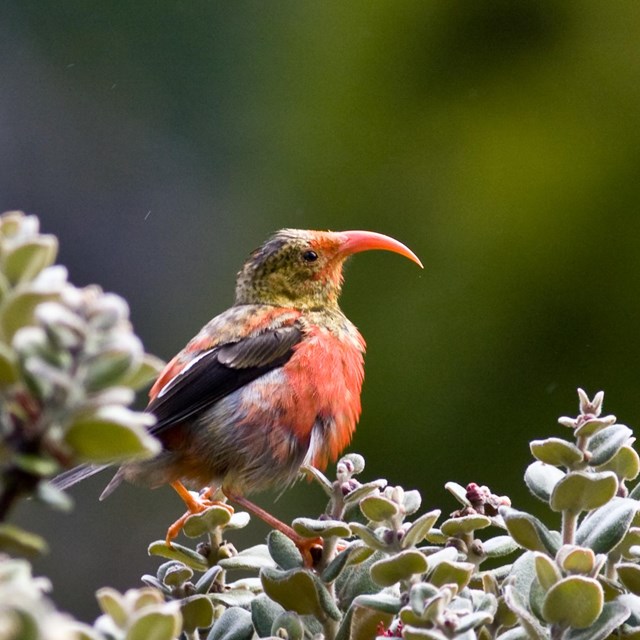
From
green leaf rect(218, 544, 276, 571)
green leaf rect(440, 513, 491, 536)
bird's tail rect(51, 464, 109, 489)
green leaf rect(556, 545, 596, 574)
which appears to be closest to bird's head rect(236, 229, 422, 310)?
bird's tail rect(51, 464, 109, 489)

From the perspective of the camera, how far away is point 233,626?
6.38 ft

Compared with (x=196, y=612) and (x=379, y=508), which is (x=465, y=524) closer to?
(x=379, y=508)

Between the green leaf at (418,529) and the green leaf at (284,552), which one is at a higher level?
the green leaf at (418,529)

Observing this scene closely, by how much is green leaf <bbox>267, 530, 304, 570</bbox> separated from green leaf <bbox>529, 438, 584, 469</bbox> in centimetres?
54

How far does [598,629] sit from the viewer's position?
165cm

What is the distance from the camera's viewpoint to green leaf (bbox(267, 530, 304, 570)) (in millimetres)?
2105

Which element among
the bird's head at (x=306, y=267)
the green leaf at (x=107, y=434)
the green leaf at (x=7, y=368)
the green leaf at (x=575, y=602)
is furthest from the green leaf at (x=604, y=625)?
the bird's head at (x=306, y=267)

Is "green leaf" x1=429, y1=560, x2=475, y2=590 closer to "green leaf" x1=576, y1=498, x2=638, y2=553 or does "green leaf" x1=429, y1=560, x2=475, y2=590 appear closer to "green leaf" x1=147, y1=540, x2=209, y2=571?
"green leaf" x1=576, y1=498, x2=638, y2=553

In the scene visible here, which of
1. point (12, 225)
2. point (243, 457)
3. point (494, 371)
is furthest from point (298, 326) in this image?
point (12, 225)

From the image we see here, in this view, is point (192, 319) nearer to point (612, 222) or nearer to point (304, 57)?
point (304, 57)

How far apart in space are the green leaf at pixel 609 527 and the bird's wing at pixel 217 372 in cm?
235

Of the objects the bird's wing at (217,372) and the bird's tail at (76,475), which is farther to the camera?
the bird's wing at (217,372)

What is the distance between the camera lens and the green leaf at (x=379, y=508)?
6.01 ft

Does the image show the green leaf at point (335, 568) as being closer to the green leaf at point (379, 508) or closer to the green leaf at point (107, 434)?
the green leaf at point (379, 508)
